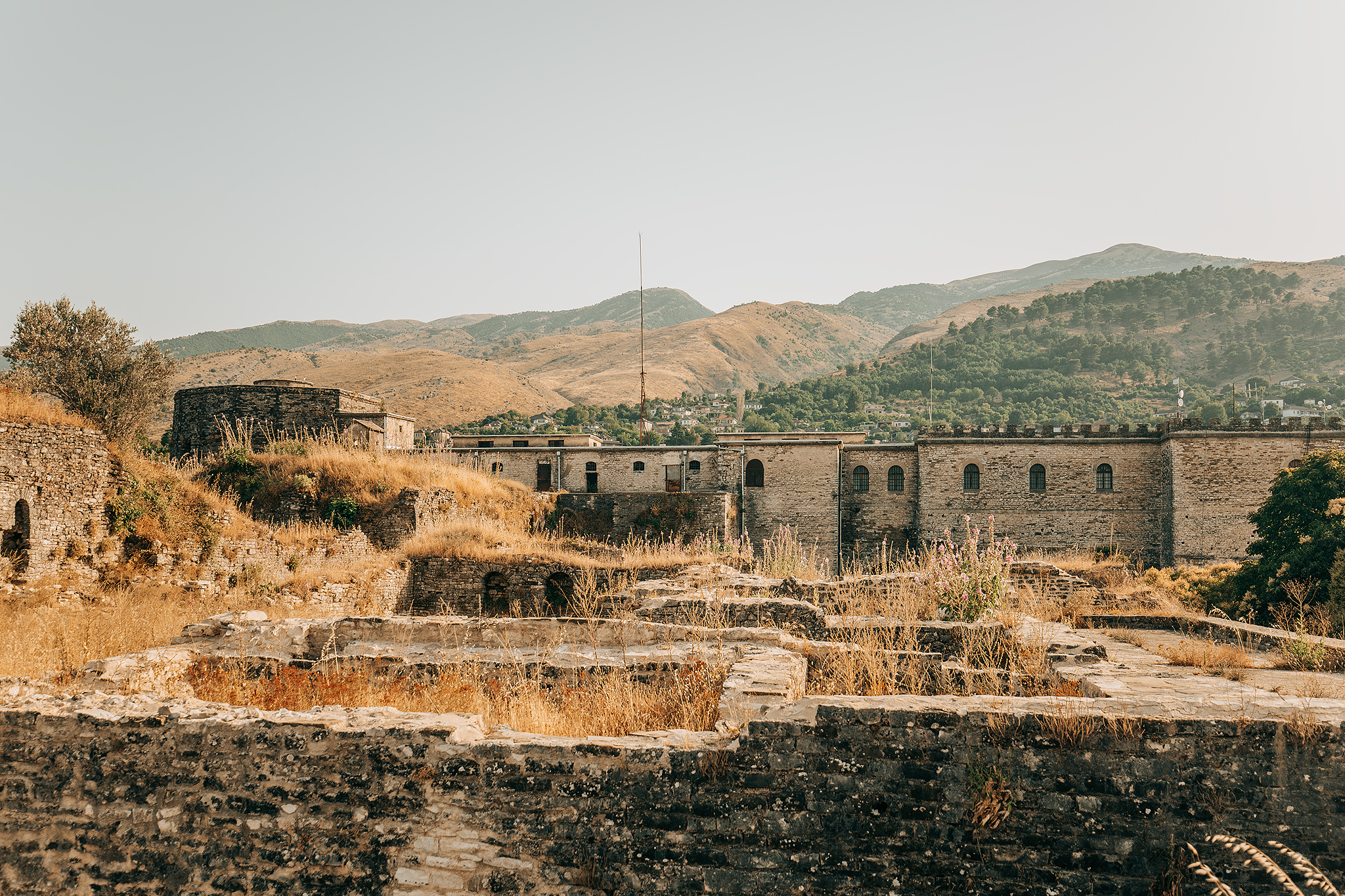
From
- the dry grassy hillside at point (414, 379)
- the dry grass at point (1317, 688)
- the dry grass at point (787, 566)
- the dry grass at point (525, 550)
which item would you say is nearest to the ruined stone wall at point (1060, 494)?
the dry grass at point (525, 550)

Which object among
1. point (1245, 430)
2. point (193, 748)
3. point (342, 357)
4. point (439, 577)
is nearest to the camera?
point (193, 748)

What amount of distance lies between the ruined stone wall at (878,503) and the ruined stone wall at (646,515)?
10234 millimetres

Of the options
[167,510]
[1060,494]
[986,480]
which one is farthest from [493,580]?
[1060,494]

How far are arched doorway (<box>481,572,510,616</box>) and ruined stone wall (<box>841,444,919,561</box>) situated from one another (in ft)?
89.2

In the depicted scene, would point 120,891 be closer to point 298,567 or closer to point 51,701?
point 51,701

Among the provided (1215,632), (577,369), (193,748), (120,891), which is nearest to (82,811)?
(120,891)

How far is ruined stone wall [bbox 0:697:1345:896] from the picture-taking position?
433 cm

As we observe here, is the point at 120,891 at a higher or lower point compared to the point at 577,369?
lower

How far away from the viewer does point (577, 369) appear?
155125mm

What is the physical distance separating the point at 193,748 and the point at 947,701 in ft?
17.0

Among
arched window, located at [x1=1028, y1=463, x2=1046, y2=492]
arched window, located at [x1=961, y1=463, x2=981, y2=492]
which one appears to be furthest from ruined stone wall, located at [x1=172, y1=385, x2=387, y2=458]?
arched window, located at [x1=1028, y1=463, x2=1046, y2=492]

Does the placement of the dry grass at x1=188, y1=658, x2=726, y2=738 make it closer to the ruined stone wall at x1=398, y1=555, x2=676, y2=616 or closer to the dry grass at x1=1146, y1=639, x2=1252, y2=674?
the dry grass at x1=1146, y1=639, x2=1252, y2=674

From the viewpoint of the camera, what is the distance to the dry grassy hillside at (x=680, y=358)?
136375 mm

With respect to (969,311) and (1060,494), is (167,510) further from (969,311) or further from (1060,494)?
(969,311)
